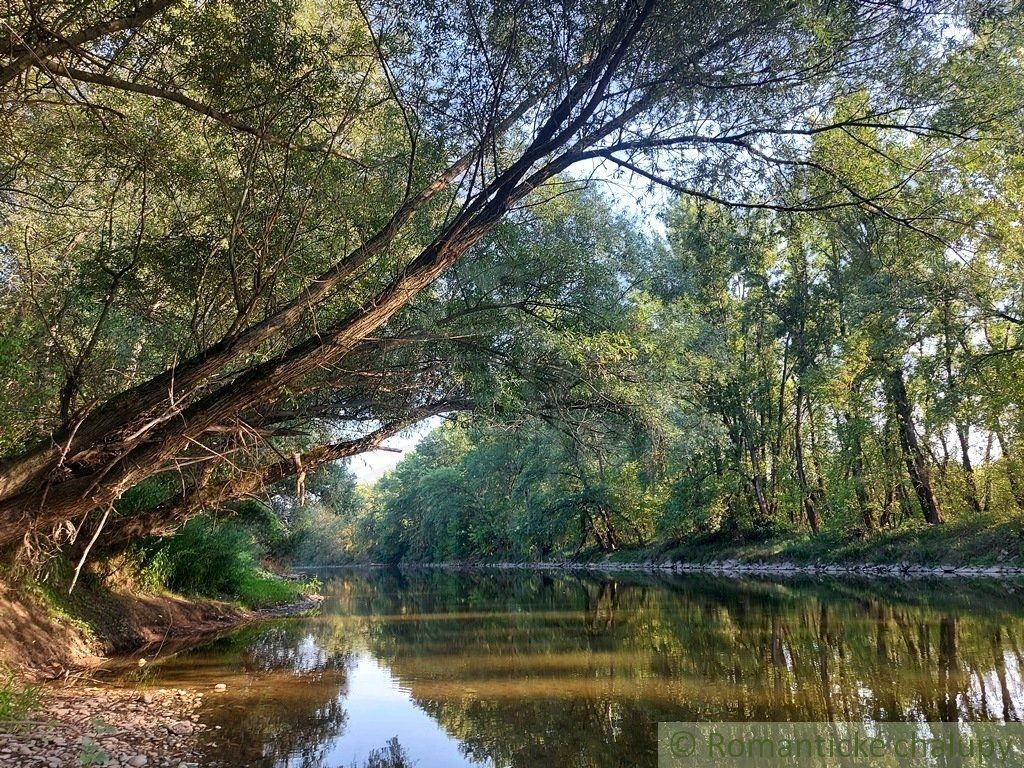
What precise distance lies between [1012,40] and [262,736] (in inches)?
345

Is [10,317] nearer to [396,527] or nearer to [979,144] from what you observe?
[979,144]

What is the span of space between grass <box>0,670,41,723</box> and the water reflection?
150 centimetres

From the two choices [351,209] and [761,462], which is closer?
[351,209]

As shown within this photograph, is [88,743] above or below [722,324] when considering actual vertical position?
below

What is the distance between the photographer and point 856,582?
60.3 ft

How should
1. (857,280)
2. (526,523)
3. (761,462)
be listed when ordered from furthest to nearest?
(526,523), (761,462), (857,280)

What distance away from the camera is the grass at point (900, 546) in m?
17.8

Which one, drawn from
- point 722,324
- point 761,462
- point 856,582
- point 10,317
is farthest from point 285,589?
point 761,462

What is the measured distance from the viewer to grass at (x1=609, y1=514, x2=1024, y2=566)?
17.8m

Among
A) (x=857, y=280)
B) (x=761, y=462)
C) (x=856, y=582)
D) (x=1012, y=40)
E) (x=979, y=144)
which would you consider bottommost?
(x=856, y=582)

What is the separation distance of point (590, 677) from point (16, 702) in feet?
18.7

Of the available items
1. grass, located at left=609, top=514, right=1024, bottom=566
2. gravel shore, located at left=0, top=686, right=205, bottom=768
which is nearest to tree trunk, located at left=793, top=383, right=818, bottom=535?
grass, located at left=609, top=514, right=1024, bottom=566

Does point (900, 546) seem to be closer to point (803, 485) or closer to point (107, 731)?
point (803, 485)

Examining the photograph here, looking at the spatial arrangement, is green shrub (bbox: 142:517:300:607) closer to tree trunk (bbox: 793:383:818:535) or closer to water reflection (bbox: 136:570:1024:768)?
water reflection (bbox: 136:570:1024:768)
